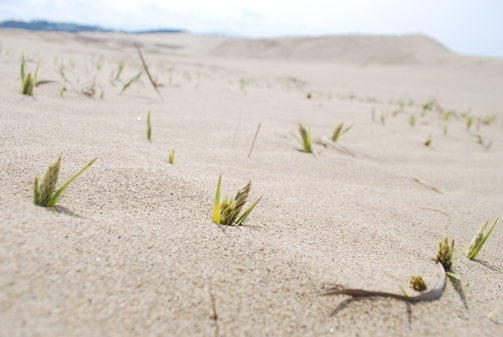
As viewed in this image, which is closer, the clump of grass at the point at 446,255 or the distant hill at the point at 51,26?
the clump of grass at the point at 446,255

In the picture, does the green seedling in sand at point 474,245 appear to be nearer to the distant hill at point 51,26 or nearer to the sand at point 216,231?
the sand at point 216,231

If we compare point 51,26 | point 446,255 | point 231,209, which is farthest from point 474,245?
point 51,26

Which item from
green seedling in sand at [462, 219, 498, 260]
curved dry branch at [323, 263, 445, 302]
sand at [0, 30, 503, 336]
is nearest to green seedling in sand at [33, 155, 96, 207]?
sand at [0, 30, 503, 336]

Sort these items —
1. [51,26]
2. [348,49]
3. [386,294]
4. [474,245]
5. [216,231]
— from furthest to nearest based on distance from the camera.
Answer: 1. [51,26]
2. [348,49]
3. [474,245]
4. [216,231]
5. [386,294]

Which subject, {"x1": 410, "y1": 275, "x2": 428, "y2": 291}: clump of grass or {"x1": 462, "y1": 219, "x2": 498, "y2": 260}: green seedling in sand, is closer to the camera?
{"x1": 410, "y1": 275, "x2": 428, "y2": 291}: clump of grass

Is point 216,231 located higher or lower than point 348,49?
lower

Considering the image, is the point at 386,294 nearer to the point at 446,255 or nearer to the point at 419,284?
the point at 419,284

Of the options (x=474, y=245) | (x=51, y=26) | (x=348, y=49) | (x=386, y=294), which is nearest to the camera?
(x=386, y=294)

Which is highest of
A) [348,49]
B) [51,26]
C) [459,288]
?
[348,49]

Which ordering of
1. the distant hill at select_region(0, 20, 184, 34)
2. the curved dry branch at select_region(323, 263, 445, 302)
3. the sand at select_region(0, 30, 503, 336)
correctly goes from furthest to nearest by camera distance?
the distant hill at select_region(0, 20, 184, 34) < the curved dry branch at select_region(323, 263, 445, 302) < the sand at select_region(0, 30, 503, 336)

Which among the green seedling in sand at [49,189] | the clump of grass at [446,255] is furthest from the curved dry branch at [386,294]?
the green seedling in sand at [49,189]

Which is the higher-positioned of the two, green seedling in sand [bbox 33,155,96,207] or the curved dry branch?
green seedling in sand [bbox 33,155,96,207]

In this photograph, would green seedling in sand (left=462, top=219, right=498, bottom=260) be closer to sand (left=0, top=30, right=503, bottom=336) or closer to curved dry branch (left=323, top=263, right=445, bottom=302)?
sand (left=0, top=30, right=503, bottom=336)

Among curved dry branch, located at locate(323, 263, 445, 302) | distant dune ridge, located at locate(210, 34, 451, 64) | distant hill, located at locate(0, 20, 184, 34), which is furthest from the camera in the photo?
distant hill, located at locate(0, 20, 184, 34)
